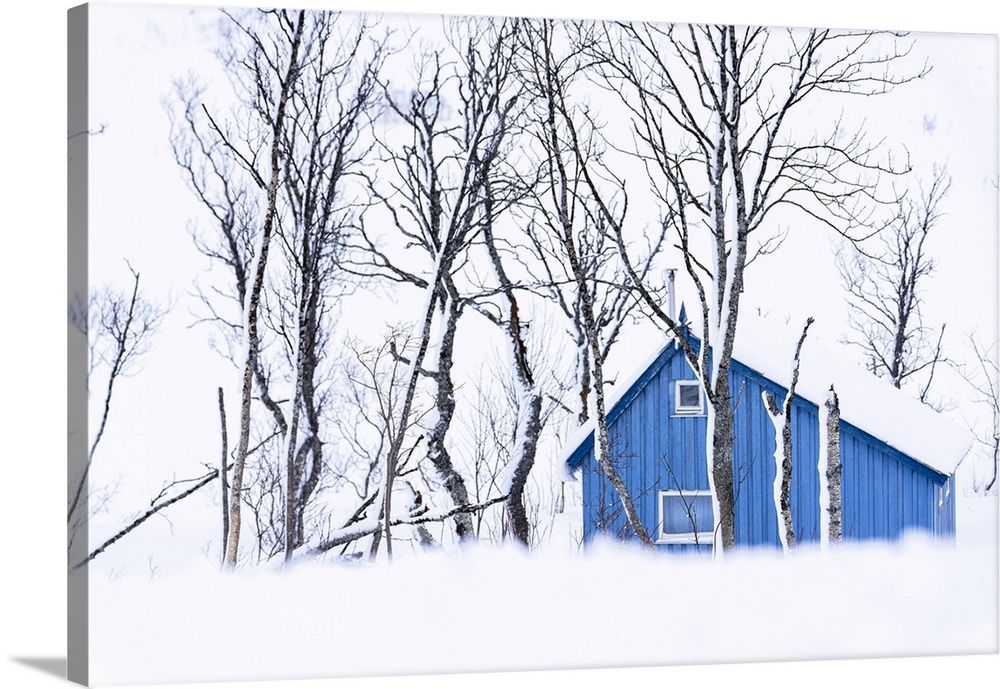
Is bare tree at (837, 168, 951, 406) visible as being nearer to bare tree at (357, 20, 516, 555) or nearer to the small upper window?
the small upper window

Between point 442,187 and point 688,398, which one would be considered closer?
point 442,187

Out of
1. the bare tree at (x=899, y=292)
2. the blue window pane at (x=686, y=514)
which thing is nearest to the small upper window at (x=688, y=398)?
the blue window pane at (x=686, y=514)

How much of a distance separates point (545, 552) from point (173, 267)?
258cm

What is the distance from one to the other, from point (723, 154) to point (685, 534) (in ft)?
7.24

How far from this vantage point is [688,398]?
9695mm

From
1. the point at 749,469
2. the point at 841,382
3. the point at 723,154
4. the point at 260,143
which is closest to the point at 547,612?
the point at 749,469

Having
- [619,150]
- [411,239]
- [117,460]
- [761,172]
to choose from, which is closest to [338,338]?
[411,239]

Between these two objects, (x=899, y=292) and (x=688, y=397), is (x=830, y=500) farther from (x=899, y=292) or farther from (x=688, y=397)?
(x=899, y=292)

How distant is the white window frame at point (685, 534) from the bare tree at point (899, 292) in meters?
1.34

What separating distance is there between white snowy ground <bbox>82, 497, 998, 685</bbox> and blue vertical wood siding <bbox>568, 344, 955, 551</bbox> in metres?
0.16

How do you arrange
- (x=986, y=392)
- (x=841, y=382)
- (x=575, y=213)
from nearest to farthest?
(x=575, y=213)
(x=841, y=382)
(x=986, y=392)

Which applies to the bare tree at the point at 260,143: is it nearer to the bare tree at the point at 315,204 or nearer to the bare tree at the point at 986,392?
the bare tree at the point at 315,204

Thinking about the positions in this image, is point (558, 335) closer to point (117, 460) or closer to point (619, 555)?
point (619, 555)

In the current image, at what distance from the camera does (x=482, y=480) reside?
9.37 meters
